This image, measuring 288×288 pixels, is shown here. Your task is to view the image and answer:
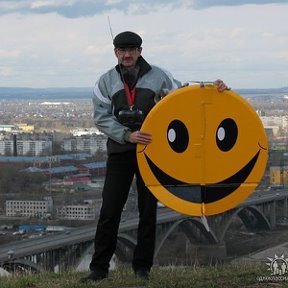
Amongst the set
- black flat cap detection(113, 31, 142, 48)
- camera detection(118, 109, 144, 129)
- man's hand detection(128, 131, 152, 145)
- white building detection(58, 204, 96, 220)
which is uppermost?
black flat cap detection(113, 31, 142, 48)

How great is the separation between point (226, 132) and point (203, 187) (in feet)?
1.17

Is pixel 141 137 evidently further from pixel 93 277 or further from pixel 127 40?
pixel 93 277

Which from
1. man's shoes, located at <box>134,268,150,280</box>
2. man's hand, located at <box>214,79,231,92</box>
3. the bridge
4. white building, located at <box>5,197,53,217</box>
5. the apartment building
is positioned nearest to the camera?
man's hand, located at <box>214,79,231,92</box>

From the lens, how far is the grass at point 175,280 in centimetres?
526

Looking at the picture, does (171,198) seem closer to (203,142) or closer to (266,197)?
(203,142)

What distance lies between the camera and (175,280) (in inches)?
213

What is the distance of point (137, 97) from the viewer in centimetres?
544

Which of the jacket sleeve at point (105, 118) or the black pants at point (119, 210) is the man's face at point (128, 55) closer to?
the jacket sleeve at point (105, 118)

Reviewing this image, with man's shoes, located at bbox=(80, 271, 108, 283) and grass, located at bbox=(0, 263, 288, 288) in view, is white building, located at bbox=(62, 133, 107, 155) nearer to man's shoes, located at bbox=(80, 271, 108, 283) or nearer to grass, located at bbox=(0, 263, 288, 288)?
grass, located at bbox=(0, 263, 288, 288)

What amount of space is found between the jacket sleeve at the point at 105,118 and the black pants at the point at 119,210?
156 mm

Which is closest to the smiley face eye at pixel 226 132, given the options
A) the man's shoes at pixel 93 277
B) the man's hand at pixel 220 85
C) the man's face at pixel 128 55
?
the man's hand at pixel 220 85

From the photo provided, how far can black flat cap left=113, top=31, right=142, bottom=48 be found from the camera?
542 centimetres

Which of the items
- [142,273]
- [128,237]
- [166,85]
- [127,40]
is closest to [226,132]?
[166,85]

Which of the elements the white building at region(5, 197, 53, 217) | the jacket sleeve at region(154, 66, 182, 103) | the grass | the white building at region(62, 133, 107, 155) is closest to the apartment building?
the white building at region(5, 197, 53, 217)
